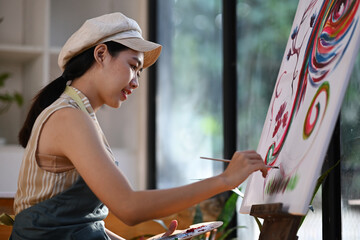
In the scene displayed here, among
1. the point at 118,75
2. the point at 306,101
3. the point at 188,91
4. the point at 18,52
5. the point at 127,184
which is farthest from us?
the point at 18,52

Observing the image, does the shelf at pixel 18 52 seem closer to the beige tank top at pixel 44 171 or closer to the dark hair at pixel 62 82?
the dark hair at pixel 62 82

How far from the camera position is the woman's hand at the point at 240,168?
1.29 meters

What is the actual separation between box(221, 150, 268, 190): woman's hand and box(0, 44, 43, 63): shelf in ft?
8.82

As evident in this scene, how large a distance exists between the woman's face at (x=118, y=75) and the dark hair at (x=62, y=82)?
2 centimetres

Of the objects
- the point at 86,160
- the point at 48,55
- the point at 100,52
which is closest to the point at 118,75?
the point at 100,52

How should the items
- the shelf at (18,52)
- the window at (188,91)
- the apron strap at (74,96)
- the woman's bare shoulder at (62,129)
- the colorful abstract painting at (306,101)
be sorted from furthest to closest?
the shelf at (18,52)
the window at (188,91)
the apron strap at (74,96)
the woman's bare shoulder at (62,129)
the colorful abstract painting at (306,101)

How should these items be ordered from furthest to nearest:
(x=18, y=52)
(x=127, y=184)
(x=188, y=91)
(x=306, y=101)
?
(x=18, y=52) → (x=188, y=91) → (x=306, y=101) → (x=127, y=184)

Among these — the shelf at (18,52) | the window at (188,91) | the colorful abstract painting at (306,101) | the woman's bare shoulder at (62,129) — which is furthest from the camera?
the shelf at (18,52)

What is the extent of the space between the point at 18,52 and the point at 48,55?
0.55ft

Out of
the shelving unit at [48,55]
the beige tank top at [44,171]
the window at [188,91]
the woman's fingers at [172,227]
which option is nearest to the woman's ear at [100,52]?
the beige tank top at [44,171]

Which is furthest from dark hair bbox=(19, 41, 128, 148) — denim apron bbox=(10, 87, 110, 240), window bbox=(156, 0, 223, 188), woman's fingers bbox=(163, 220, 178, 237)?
window bbox=(156, 0, 223, 188)

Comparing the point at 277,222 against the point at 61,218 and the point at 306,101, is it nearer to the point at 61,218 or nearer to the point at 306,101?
the point at 306,101

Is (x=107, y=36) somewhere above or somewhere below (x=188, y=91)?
above

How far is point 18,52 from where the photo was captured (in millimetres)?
3787
